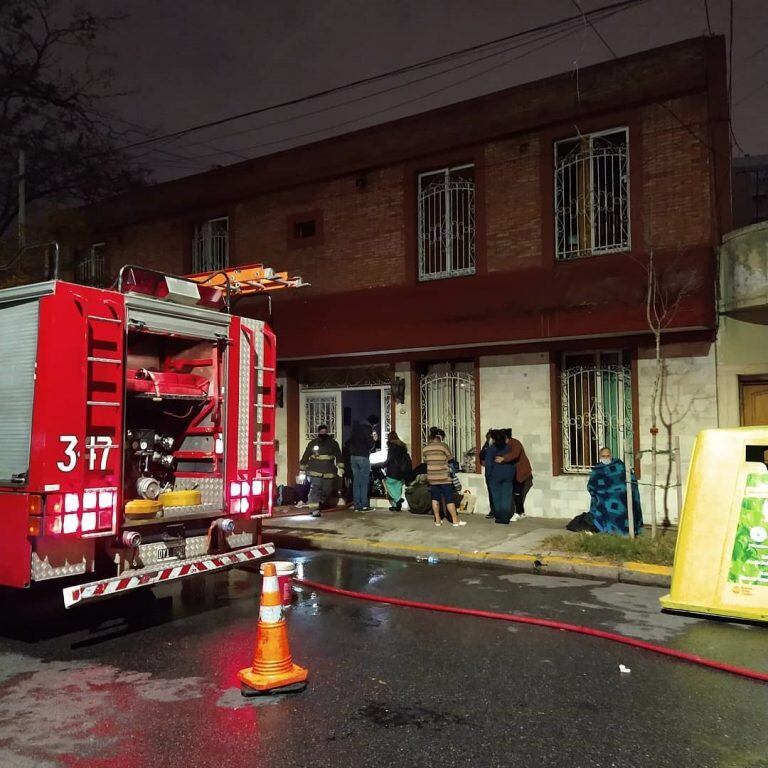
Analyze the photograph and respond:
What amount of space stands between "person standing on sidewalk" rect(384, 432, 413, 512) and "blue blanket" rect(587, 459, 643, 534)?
A: 3.80 metres

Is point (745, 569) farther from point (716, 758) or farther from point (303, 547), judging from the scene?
point (303, 547)

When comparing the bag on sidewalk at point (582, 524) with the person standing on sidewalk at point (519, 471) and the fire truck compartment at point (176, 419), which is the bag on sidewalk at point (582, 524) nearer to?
the person standing on sidewalk at point (519, 471)

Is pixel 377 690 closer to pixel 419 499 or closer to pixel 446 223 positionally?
pixel 419 499

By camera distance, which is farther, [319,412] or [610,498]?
[319,412]

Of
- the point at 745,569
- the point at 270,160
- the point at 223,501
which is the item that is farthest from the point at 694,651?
the point at 270,160

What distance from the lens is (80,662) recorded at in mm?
5262

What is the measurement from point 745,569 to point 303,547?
622cm

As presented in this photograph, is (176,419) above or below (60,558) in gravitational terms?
above

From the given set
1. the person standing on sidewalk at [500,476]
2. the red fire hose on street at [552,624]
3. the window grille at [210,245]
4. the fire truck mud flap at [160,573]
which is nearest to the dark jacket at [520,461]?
the person standing on sidewalk at [500,476]

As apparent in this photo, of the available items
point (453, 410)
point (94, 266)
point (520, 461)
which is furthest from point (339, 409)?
point (94, 266)

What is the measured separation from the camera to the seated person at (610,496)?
9573 millimetres

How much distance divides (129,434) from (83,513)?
4.45 feet

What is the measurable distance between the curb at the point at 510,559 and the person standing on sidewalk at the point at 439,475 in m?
1.53

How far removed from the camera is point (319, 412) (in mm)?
14625
